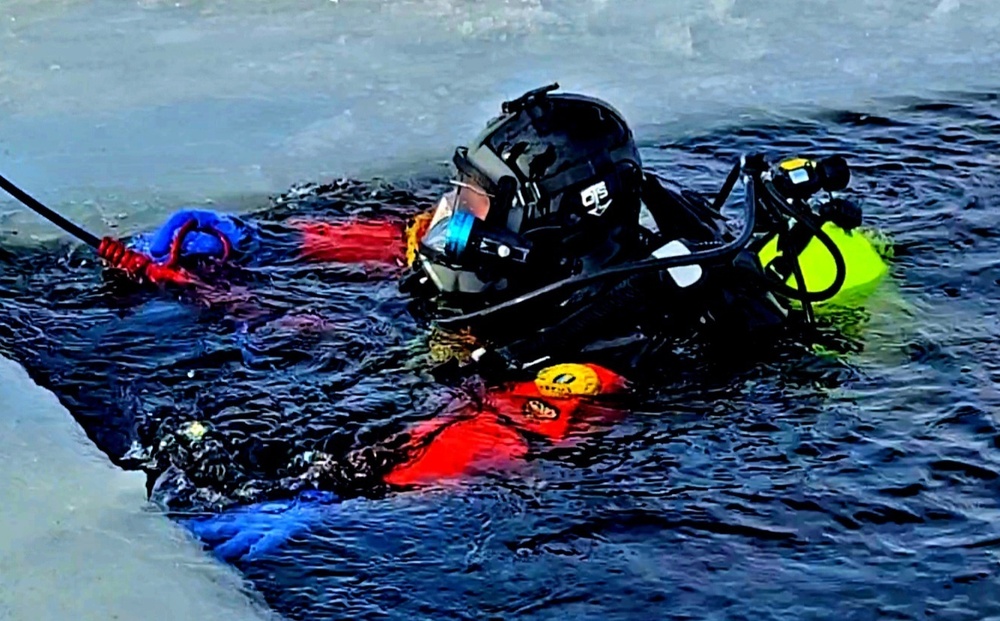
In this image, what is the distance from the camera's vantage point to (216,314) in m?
3.99

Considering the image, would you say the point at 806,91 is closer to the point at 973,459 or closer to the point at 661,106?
the point at 661,106

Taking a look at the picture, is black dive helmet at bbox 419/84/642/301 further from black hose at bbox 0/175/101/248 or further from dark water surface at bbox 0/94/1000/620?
black hose at bbox 0/175/101/248

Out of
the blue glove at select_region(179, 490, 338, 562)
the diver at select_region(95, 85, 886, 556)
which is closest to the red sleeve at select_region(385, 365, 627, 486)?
the diver at select_region(95, 85, 886, 556)

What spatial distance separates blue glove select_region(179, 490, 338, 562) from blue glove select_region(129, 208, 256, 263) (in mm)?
1322

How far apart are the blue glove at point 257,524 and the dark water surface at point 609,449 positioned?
40mm

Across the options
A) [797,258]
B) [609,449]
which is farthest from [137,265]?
[797,258]

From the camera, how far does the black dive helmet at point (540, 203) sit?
11.2 ft

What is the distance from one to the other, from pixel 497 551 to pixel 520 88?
287 centimetres

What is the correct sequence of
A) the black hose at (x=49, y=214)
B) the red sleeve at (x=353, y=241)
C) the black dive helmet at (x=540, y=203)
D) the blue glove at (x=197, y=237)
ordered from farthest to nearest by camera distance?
the red sleeve at (x=353, y=241) → the blue glove at (x=197, y=237) → the black hose at (x=49, y=214) → the black dive helmet at (x=540, y=203)

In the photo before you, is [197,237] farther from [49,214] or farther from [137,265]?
[49,214]

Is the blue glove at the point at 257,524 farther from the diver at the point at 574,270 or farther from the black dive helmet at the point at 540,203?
the black dive helmet at the point at 540,203

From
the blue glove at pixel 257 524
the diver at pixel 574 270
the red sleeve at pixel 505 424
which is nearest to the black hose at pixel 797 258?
the diver at pixel 574 270

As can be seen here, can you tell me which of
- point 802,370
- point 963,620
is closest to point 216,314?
point 802,370

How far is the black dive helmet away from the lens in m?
3.40
